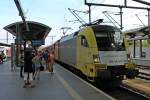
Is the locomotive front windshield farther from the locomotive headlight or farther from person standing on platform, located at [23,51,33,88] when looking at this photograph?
person standing on platform, located at [23,51,33,88]

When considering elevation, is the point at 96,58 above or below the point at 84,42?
below

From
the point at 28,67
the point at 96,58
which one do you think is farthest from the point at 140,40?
the point at 28,67

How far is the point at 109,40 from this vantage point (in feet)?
65.9

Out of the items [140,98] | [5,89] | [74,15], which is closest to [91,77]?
[140,98]

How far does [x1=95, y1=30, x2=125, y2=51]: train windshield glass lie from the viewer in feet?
65.2

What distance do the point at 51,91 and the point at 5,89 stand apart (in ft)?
6.67

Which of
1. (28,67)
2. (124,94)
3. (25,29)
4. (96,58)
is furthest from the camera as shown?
(25,29)

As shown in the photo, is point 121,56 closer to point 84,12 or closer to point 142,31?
point 142,31

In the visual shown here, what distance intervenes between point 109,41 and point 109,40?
7cm

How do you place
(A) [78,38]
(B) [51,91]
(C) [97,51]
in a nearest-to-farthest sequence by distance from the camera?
1. (B) [51,91]
2. (C) [97,51]
3. (A) [78,38]

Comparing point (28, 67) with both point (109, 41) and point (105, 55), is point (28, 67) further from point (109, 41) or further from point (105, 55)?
point (109, 41)

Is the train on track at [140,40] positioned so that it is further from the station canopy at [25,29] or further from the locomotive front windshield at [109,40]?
the locomotive front windshield at [109,40]

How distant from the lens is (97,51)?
19.5 meters

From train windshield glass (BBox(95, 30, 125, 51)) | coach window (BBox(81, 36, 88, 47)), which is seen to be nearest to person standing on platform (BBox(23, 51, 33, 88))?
train windshield glass (BBox(95, 30, 125, 51))
